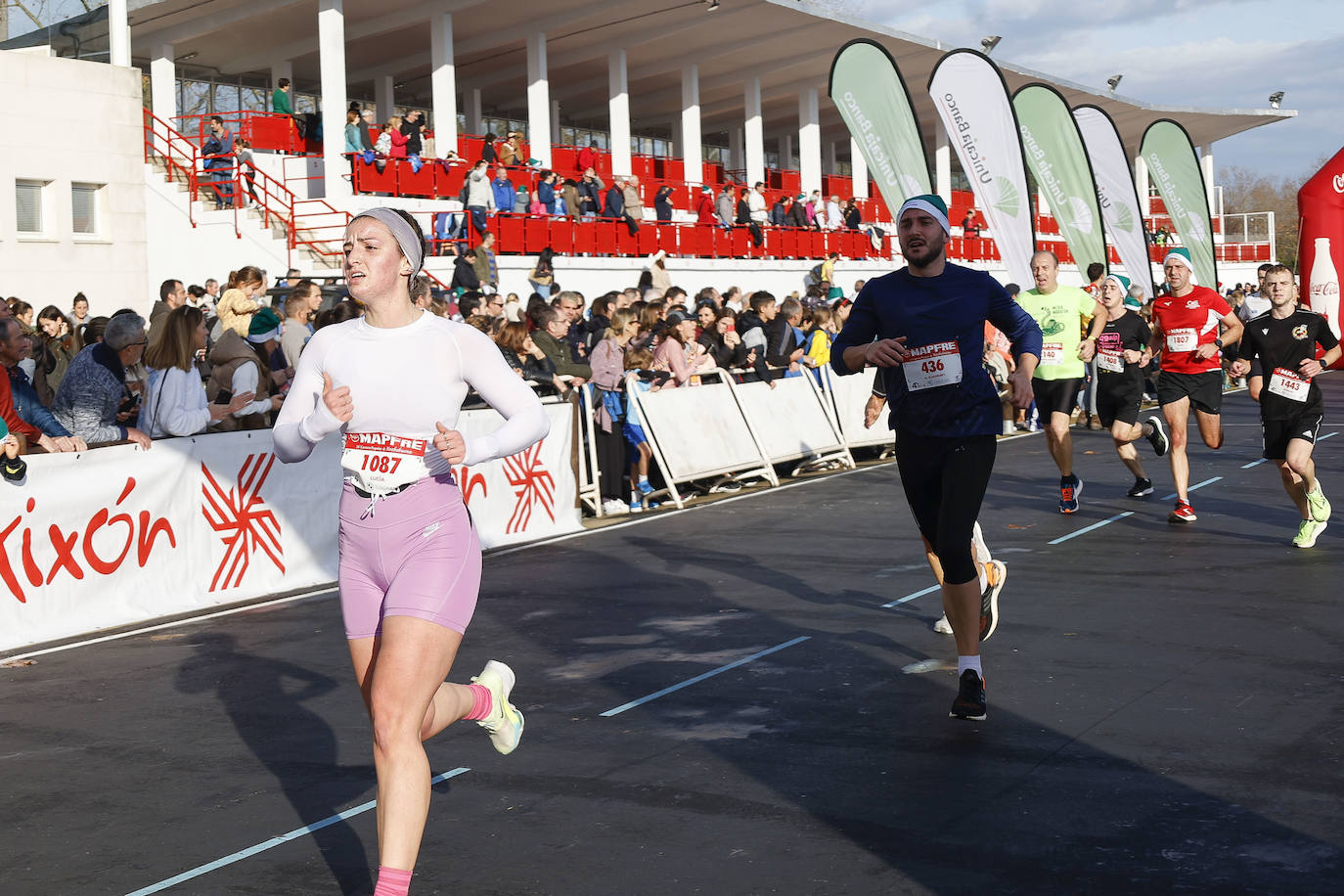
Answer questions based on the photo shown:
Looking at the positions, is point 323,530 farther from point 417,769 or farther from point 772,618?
point 417,769

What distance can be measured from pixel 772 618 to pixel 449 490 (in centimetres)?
440

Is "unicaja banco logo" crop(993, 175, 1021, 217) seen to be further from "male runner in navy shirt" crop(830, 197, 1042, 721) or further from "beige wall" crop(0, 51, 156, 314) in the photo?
"male runner in navy shirt" crop(830, 197, 1042, 721)

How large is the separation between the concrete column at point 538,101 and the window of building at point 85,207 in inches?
477

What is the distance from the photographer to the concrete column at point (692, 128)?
3816cm

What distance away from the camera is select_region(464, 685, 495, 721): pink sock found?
A: 469 centimetres

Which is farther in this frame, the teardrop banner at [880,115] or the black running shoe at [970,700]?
the teardrop banner at [880,115]

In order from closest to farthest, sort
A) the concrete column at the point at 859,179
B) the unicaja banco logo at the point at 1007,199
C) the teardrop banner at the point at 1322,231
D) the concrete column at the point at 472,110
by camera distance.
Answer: the teardrop banner at the point at 1322,231 → the unicaja banco logo at the point at 1007,199 → the concrete column at the point at 472,110 → the concrete column at the point at 859,179

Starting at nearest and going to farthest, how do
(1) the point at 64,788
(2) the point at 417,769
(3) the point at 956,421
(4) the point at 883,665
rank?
(2) the point at 417,769 → (1) the point at 64,788 → (3) the point at 956,421 → (4) the point at 883,665

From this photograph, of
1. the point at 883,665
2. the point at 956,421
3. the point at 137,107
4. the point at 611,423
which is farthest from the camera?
the point at 137,107

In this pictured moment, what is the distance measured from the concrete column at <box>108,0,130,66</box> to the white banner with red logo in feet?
44.9

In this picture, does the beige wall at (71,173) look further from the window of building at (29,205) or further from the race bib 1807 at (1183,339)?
the race bib 1807 at (1183,339)

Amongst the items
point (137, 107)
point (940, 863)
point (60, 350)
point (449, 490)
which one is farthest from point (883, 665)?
point (137, 107)

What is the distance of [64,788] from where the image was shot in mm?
5637

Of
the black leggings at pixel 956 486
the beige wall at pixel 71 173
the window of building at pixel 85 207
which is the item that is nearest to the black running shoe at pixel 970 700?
the black leggings at pixel 956 486
